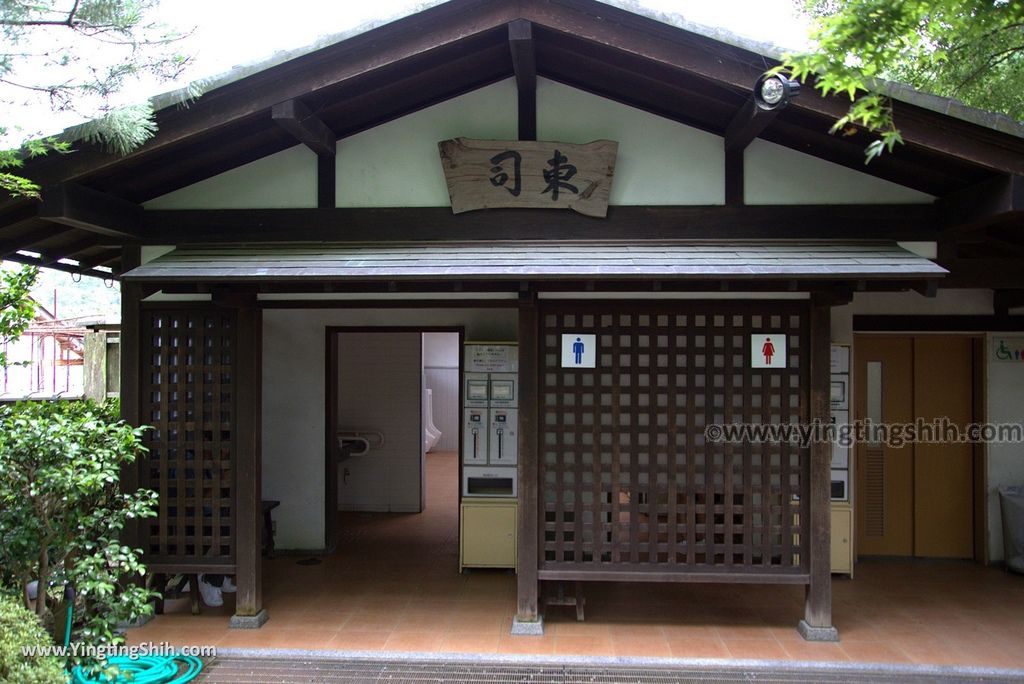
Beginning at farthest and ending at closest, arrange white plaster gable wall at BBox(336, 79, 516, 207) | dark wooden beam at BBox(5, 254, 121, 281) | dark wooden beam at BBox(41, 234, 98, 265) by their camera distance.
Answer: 1. dark wooden beam at BBox(41, 234, 98, 265)
2. dark wooden beam at BBox(5, 254, 121, 281)
3. white plaster gable wall at BBox(336, 79, 516, 207)

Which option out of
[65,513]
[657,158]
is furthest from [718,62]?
[65,513]

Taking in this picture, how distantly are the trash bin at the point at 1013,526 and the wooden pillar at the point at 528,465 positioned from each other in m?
4.67

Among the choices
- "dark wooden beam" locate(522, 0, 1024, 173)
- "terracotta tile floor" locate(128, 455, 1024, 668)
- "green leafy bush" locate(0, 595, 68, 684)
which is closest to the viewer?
"green leafy bush" locate(0, 595, 68, 684)

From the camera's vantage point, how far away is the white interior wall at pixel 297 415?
7207 mm

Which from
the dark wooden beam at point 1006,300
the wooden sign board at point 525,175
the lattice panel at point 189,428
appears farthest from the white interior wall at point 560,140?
the dark wooden beam at point 1006,300

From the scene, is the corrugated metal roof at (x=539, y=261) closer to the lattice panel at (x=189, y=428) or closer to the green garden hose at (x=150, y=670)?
the lattice panel at (x=189, y=428)

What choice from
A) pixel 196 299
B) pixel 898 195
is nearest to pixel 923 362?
pixel 898 195

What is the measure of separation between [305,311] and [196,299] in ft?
5.99

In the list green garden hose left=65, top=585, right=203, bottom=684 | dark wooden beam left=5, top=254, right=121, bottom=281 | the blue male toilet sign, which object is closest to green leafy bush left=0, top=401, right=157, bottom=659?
green garden hose left=65, top=585, right=203, bottom=684

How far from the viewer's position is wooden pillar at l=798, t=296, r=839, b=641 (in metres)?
5.09

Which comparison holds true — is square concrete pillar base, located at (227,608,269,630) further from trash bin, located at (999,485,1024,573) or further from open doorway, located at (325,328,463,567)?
trash bin, located at (999,485,1024,573)

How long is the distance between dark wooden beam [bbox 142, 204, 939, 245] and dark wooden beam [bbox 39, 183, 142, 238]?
1.02 m

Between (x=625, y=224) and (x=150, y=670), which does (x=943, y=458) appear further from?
(x=150, y=670)

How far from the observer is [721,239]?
5.16 metres
